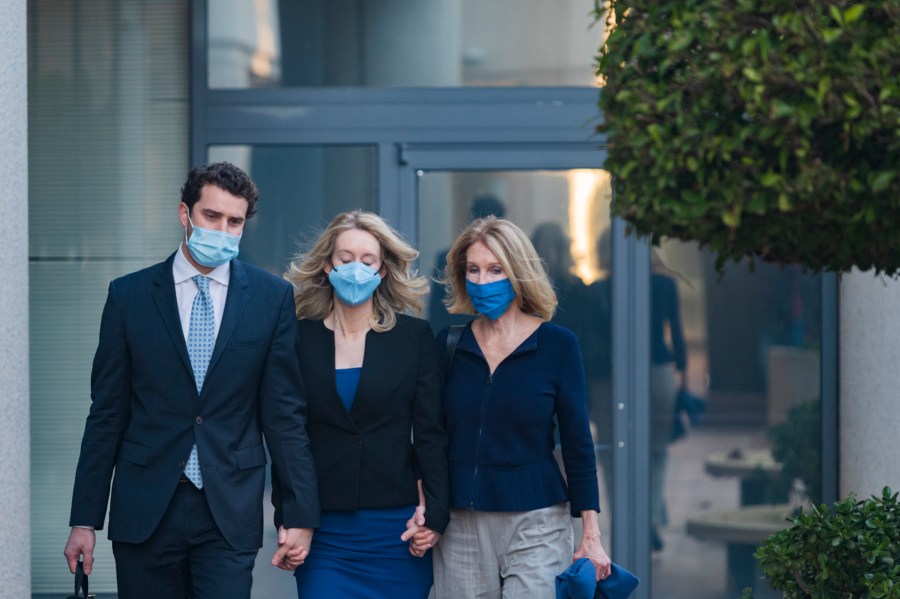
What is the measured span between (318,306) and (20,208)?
129 centimetres

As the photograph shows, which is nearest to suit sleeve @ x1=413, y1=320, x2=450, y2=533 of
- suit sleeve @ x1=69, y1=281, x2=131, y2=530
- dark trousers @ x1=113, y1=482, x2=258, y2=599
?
dark trousers @ x1=113, y1=482, x2=258, y2=599

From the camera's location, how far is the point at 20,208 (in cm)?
492

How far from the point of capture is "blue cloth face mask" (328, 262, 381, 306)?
4457 millimetres

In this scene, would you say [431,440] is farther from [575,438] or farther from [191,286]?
[191,286]

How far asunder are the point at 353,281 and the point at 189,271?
569 millimetres

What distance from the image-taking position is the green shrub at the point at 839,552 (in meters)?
3.96

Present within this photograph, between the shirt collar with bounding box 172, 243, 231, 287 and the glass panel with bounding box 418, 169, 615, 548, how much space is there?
2455 mm

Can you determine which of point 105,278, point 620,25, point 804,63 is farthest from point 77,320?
point 804,63

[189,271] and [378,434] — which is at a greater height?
[189,271]

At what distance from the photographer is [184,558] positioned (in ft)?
14.0

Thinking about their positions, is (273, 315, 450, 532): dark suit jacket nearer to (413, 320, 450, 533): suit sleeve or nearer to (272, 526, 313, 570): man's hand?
(413, 320, 450, 533): suit sleeve

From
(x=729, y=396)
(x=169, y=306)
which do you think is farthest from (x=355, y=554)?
(x=729, y=396)

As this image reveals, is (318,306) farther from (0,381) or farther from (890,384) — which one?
(890,384)

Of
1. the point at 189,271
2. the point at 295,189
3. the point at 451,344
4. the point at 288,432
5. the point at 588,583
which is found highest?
the point at 295,189
